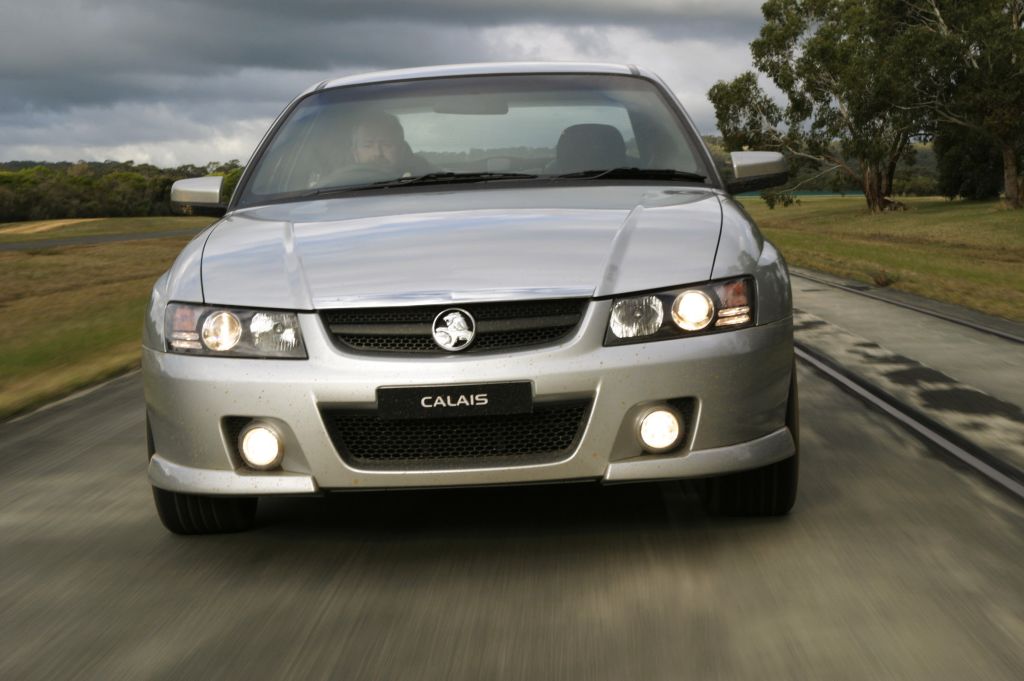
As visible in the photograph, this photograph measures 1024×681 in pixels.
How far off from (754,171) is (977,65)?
146ft

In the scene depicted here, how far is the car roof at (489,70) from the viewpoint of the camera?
19.7 feet

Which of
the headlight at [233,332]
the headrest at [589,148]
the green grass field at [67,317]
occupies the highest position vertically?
the headrest at [589,148]

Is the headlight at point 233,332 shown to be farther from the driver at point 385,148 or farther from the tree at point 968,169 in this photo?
the tree at point 968,169

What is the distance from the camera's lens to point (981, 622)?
11.4 ft

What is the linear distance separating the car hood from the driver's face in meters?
0.70

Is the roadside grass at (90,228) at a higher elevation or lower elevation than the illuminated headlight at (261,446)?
lower

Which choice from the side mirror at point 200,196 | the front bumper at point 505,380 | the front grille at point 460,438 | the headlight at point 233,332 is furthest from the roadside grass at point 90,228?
the front grille at point 460,438

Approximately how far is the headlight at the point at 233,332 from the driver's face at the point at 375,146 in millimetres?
1516

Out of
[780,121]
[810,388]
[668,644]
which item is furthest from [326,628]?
[780,121]

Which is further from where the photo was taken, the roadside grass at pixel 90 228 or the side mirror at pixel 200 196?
the roadside grass at pixel 90 228

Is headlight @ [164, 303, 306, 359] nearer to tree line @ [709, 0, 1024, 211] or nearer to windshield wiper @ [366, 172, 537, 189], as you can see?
windshield wiper @ [366, 172, 537, 189]

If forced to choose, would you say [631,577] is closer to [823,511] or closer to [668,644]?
[668,644]

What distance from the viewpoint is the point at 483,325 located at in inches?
156

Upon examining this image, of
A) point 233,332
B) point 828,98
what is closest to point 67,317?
point 233,332
